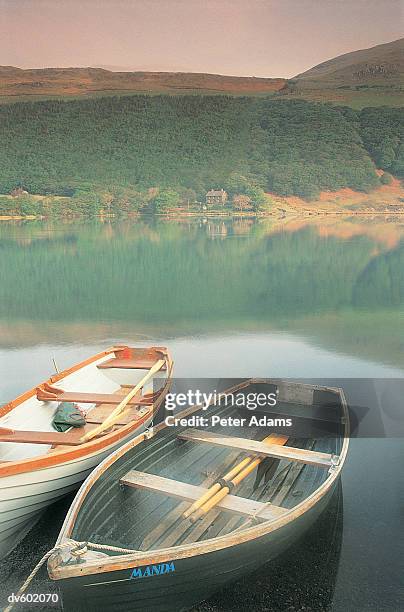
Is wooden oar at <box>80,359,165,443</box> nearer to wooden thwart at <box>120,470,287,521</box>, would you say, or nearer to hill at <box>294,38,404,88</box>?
wooden thwart at <box>120,470,287,521</box>

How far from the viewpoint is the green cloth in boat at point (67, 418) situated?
3330 mm

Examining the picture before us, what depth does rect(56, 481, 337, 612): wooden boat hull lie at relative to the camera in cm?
198

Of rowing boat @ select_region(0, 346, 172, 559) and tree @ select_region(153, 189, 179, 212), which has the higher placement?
tree @ select_region(153, 189, 179, 212)

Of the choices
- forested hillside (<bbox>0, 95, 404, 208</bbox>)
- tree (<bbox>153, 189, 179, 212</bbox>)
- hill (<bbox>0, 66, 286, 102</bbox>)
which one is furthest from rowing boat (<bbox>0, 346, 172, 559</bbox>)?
forested hillside (<bbox>0, 95, 404, 208</bbox>)

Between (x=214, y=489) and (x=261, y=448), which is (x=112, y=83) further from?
(x=214, y=489)

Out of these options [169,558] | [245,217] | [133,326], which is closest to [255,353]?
[133,326]

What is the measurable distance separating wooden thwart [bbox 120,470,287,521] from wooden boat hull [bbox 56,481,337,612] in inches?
4.3

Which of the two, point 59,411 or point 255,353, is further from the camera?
point 255,353

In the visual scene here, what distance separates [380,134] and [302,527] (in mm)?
7595

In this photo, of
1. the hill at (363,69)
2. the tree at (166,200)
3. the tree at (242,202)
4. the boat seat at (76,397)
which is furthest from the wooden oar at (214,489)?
the tree at (166,200)

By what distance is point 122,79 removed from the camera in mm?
7934

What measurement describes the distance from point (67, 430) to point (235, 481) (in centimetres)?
106

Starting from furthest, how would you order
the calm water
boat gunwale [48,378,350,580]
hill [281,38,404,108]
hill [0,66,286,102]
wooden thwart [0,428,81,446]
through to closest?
hill [0,66,286,102], hill [281,38,404,108], the calm water, wooden thwart [0,428,81,446], boat gunwale [48,378,350,580]

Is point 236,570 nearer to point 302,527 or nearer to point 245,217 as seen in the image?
point 302,527
